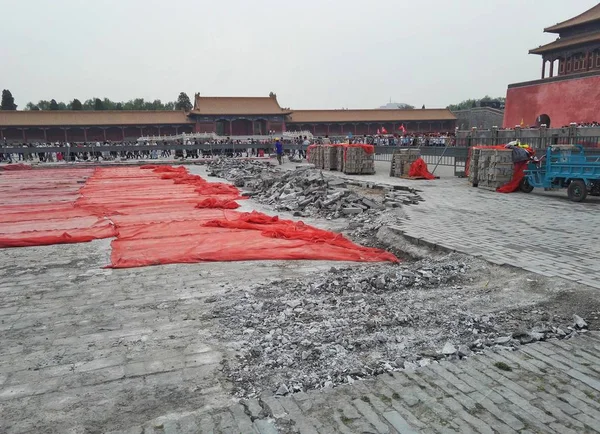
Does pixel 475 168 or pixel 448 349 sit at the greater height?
pixel 475 168

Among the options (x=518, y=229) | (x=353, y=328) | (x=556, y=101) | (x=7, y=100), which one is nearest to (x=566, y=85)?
(x=556, y=101)

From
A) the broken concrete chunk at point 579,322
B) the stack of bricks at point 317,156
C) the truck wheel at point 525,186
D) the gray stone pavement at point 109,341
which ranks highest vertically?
the stack of bricks at point 317,156

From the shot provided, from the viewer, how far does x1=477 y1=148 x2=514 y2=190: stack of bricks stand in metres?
13.0

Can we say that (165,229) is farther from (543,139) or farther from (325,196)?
(543,139)

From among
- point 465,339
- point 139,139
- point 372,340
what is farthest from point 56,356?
point 139,139

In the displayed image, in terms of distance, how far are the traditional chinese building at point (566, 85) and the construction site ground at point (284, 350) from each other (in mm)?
25119

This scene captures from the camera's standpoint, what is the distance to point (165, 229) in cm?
902

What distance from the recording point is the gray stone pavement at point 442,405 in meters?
2.73

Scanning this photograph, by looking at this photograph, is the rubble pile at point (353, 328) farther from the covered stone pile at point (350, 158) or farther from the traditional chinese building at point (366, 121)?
the traditional chinese building at point (366, 121)

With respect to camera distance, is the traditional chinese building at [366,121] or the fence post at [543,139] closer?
the fence post at [543,139]

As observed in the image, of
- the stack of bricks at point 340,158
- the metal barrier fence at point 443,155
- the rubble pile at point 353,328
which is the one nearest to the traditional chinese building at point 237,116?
the metal barrier fence at point 443,155

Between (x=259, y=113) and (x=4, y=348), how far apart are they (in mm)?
45563

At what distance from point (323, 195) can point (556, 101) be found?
81.2 feet

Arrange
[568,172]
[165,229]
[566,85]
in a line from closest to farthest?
[165,229], [568,172], [566,85]
